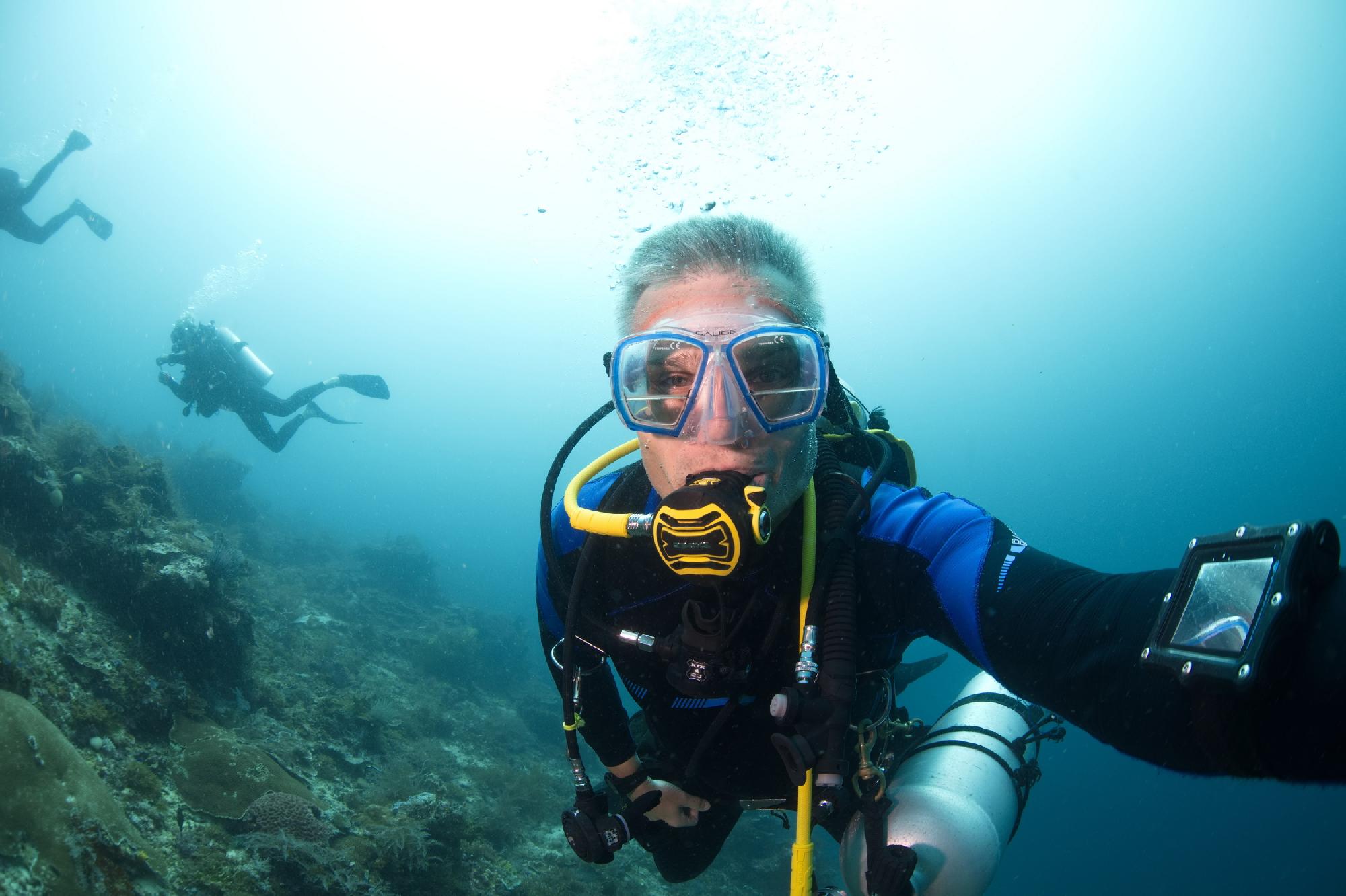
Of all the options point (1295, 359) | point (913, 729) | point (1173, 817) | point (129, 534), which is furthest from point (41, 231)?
point (1295, 359)

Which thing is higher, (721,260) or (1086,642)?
(721,260)

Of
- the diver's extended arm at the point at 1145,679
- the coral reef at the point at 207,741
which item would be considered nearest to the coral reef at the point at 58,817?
the coral reef at the point at 207,741

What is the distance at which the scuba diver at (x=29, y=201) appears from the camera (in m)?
14.7

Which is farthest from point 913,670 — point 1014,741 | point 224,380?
point 224,380

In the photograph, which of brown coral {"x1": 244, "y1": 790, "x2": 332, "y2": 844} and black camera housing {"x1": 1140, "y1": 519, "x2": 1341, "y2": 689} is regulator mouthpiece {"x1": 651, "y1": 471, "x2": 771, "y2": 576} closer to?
black camera housing {"x1": 1140, "y1": 519, "x2": 1341, "y2": 689}

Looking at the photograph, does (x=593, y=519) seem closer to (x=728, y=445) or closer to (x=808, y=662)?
(x=728, y=445)

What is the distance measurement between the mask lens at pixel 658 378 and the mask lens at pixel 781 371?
221 mm

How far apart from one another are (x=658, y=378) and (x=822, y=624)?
127 cm

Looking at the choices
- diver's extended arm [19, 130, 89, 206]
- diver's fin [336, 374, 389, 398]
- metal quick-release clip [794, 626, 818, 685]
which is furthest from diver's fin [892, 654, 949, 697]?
diver's extended arm [19, 130, 89, 206]

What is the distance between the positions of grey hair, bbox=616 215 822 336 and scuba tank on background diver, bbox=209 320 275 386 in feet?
55.5

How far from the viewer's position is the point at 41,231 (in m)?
15.5

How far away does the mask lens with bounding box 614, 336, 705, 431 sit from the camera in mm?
2500

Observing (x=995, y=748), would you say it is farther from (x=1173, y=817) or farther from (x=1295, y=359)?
(x=1295, y=359)

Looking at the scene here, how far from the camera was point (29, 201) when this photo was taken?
1521cm
